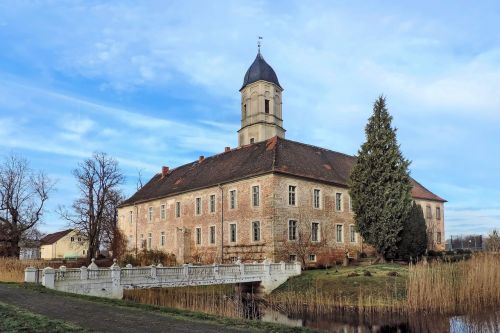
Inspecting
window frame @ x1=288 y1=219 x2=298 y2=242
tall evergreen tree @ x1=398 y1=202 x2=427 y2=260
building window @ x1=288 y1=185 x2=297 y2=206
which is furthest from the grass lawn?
building window @ x1=288 y1=185 x2=297 y2=206

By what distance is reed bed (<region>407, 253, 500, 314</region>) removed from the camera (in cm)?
1864

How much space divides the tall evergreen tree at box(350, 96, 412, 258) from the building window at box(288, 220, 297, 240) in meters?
4.98

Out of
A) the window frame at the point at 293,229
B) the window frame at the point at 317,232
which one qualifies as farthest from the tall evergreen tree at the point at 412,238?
the window frame at the point at 293,229

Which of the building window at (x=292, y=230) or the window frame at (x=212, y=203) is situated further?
the window frame at (x=212, y=203)

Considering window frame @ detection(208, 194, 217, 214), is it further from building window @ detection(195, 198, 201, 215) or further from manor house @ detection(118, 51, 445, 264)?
building window @ detection(195, 198, 201, 215)

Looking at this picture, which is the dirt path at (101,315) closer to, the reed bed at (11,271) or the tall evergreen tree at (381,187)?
the reed bed at (11,271)

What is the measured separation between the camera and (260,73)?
1905 inches


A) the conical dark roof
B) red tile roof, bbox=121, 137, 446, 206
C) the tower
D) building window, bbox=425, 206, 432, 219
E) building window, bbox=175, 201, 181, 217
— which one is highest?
the conical dark roof

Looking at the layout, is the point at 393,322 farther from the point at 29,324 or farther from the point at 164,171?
the point at 164,171

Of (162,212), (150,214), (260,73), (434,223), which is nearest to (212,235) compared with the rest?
(162,212)

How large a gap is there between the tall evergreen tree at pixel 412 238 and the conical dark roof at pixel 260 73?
79.3 ft

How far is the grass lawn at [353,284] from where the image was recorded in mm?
21148

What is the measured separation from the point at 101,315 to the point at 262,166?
22527 mm

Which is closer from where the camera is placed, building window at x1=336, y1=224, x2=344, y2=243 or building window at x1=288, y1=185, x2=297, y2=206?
building window at x1=288, y1=185, x2=297, y2=206
